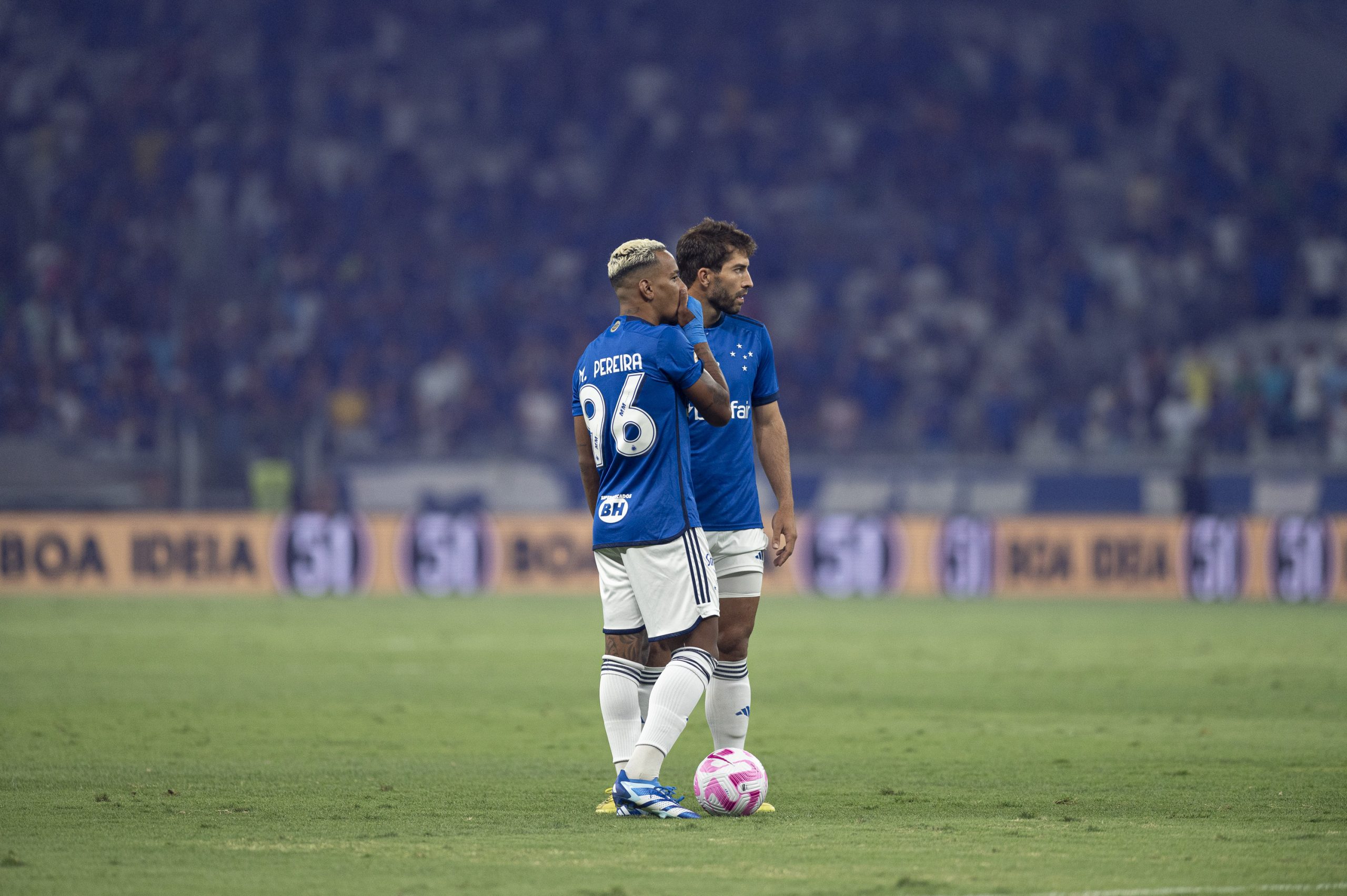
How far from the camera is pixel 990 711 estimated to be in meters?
11.7

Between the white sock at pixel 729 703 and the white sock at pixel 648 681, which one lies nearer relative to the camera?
the white sock at pixel 648 681

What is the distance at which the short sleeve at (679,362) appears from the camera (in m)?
6.99

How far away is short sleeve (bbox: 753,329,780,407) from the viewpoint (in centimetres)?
766

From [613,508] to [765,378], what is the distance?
98cm

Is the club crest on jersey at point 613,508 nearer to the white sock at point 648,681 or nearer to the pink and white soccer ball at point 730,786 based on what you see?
the white sock at point 648,681

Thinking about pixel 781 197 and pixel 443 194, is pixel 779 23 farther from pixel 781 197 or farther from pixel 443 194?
pixel 443 194

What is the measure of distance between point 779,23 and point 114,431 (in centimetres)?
1547

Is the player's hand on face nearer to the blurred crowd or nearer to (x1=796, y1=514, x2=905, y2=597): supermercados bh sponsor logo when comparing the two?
(x1=796, y1=514, x2=905, y2=597): supermercados bh sponsor logo

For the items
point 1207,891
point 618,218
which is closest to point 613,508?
point 1207,891

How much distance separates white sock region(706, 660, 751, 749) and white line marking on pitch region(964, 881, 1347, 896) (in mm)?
2382

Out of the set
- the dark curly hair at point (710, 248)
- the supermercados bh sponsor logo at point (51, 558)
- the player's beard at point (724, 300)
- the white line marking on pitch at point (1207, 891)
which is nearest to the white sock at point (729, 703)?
the player's beard at point (724, 300)

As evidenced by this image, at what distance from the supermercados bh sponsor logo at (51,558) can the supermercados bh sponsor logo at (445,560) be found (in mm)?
4268

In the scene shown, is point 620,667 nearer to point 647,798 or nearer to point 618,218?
point 647,798

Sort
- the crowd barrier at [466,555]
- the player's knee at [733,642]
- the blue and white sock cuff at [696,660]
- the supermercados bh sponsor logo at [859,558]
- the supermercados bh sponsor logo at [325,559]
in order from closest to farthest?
1. the blue and white sock cuff at [696,660]
2. the player's knee at [733,642]
3. the crowd barrier at [466,555]
4. the supermercados bh sponsor logo at [859,558]
5. the supermercados bh sponsor logo at [325,559]
